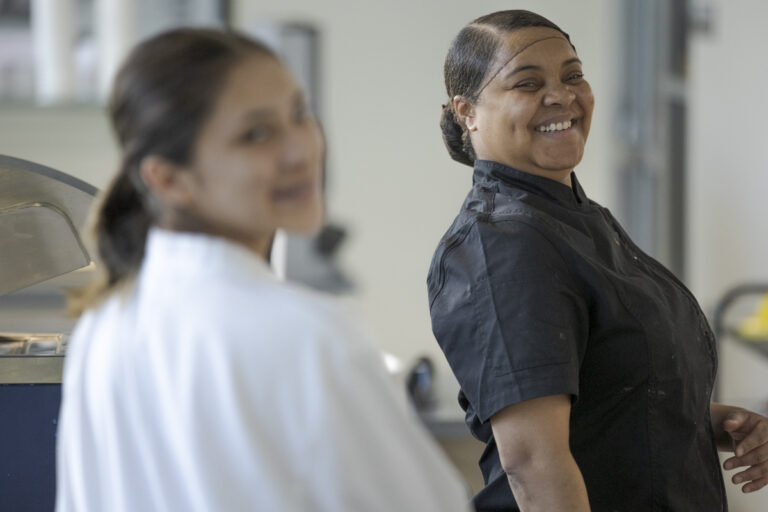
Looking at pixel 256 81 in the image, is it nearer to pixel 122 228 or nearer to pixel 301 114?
pixel 301 114

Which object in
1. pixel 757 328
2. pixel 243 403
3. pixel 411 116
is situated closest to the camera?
pixel 243 403

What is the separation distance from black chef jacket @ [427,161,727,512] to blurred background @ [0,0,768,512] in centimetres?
244

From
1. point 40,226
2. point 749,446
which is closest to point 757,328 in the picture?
point 749,446

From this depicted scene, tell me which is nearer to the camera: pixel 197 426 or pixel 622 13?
pixel 197 426

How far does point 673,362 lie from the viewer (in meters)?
1.19

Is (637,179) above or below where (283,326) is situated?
below

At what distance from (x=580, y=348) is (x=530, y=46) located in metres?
0.38

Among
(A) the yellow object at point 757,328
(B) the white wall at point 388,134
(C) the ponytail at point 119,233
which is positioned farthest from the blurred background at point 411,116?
(C) the ponytail at point 119,233

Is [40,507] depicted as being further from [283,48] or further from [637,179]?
[637,179]

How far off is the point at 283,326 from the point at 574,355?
1.58 ft

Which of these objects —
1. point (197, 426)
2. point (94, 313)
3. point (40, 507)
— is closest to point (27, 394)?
point (40, 507)

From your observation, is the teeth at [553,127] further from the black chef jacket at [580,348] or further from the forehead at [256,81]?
the forehead at [256,81]

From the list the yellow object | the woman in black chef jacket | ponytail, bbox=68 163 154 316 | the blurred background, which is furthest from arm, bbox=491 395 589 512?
the blurred background

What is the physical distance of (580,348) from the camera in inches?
46.4
